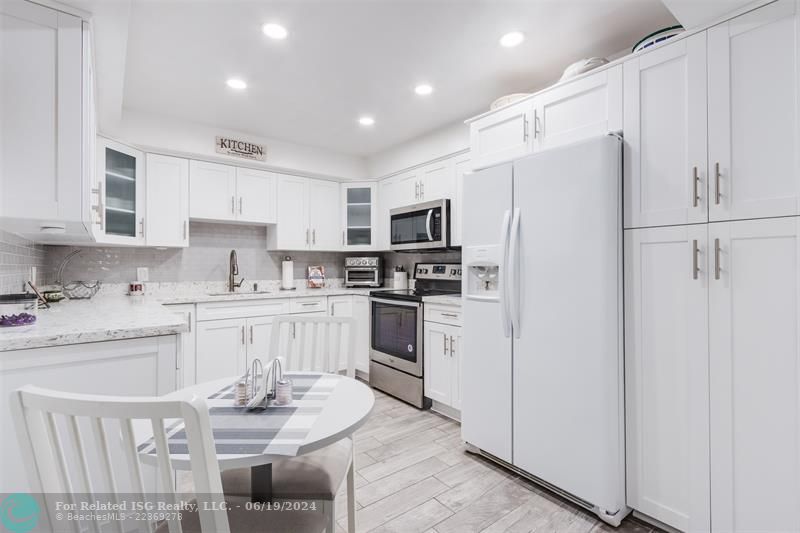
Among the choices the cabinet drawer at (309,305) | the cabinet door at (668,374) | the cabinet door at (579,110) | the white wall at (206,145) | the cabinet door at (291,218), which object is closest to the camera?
the cabinet door at (668,374)

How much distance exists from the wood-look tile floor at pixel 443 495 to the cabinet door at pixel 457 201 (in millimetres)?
1621

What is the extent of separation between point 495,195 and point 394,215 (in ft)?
5.85

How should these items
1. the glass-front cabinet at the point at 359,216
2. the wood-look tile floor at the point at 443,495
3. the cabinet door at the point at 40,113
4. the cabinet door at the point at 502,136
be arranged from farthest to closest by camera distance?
the glass-front cabinet at the point at 359,216, the cabinet door at the point at 502,136, the wood-look tile floor at the point at 443,495, the cabinet door at the point at 40,113

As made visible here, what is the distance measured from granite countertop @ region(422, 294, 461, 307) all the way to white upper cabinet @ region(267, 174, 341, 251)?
1.59 metres

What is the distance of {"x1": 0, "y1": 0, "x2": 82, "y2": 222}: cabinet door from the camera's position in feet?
4.32

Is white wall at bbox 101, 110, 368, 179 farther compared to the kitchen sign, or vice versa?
the kitchen sign

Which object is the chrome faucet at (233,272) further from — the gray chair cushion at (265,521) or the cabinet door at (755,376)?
the cabinet door at (755,376)

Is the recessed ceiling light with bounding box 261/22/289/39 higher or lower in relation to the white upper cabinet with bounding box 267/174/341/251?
higher

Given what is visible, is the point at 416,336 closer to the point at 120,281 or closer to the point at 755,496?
the point at 755,496

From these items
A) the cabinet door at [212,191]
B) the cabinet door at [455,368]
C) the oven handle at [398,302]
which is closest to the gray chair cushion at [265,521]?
the cabinet door at [455,368]

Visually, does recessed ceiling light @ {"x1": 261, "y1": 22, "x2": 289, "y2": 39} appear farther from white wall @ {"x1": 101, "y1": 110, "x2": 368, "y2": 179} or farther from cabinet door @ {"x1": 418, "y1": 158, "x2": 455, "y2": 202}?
cabinet door @ {"x1": 418, "y1": 158, "x2": 455, "y2": 202}

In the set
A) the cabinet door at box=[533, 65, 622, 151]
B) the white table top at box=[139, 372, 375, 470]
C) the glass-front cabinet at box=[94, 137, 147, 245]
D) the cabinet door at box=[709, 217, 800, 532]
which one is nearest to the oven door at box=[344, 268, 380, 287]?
the glass-front cabinet at box=[94, 137, 147, 245]

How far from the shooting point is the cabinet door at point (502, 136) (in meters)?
2.24

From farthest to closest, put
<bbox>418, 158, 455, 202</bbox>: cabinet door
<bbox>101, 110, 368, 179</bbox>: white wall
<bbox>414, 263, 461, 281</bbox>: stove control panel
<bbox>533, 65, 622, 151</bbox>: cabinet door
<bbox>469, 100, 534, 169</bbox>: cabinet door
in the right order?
<bbox>414, 263, 461, 281</bbox>: stove control panel, <bbox>418, 158, 455, 202</bbox>: cabinet door, <bbox>101, 110, 368, 179</bbox>: white wall, <bbox>469, 100, 534, 169</bbox>: cabinet door, <bbox>533, 65, 622, 151</bbox>: cabinet door
